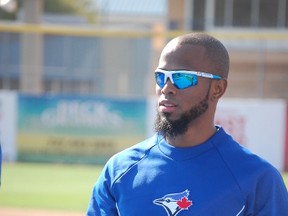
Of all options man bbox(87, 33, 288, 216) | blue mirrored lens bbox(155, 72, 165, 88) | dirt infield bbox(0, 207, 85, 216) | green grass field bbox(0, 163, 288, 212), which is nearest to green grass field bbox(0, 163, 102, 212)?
green grass field bbox(0, 163, 288, 212)

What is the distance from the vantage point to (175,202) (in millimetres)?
3248

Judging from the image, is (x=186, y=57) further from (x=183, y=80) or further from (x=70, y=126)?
(x=70, y=126)

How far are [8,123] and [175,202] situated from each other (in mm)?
16976

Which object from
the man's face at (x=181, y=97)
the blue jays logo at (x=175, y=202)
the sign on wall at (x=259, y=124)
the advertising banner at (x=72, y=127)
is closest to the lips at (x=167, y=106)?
the man's face at (x=181, y=97)

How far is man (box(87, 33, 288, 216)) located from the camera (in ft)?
10.6

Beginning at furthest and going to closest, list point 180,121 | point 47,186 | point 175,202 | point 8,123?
point 8,123 → point 47,186 → point 180,121 → point 175,202

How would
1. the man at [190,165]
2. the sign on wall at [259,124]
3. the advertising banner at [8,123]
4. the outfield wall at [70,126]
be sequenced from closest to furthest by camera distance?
the man at [190,165] → the sign on wall at [259,124] → the outfield wall at [70,126] → the advertising banner at [8,123]

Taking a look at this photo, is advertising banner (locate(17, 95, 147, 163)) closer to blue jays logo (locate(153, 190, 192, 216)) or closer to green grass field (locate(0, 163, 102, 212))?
green grass field (locate(0, 163, 102, 212))

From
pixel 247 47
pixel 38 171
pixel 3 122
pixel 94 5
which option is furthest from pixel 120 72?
pixel 94 5

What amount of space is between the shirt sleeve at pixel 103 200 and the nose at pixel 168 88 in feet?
1.46

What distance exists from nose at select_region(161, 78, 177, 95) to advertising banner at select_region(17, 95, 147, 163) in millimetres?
16132

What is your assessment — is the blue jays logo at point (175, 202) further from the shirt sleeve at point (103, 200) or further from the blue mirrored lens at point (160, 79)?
the blue mirrored lens at point (160, 79)

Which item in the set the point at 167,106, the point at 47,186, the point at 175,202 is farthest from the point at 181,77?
the point at 47,186

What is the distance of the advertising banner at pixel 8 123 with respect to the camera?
19.8 m
